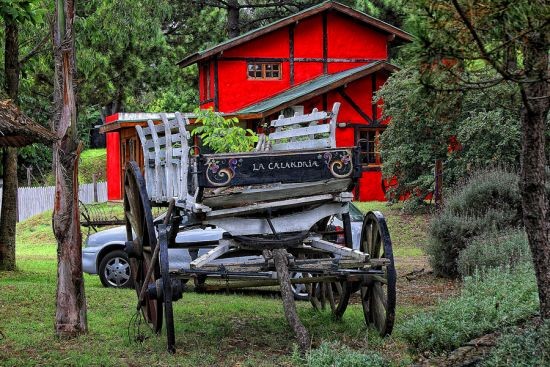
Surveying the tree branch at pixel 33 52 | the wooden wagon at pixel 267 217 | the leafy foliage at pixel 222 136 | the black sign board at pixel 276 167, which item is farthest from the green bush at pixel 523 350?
the tree branch at pixel 33 52

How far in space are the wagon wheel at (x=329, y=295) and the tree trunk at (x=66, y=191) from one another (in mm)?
2973

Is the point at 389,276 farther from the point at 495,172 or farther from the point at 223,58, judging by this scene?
the point at 223,58

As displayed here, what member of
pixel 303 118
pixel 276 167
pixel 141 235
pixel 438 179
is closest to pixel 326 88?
pixel 438 179

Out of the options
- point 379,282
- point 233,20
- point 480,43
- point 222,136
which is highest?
point 233,20

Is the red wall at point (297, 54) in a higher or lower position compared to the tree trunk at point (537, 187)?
higher

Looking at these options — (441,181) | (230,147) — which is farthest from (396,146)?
(230,147)

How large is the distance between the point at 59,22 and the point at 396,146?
1642cm

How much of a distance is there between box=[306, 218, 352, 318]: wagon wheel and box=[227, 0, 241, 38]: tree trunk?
28.3 metres

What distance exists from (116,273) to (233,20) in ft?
85.6

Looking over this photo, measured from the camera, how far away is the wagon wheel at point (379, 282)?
9312 mm

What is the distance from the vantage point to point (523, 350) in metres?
7.00

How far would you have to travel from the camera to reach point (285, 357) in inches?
354

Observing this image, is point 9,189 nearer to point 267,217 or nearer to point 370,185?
point 267,217

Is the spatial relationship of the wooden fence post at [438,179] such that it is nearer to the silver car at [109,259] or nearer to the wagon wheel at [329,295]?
the silver car at [109,259]
